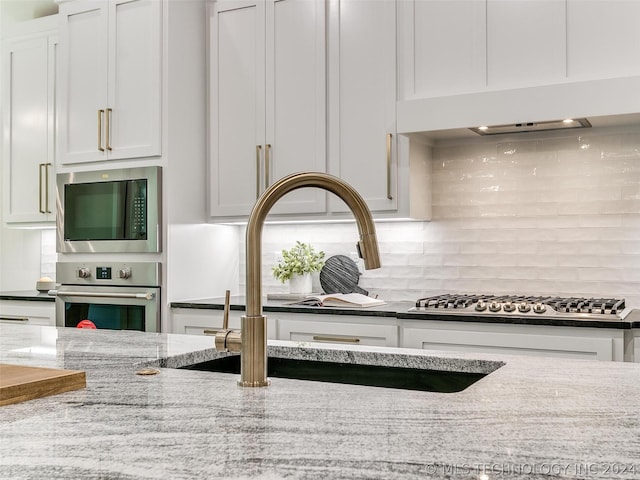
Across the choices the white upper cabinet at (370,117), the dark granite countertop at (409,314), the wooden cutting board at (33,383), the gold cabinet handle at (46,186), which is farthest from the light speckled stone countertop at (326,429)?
the gold cabinet handle at (46,186)

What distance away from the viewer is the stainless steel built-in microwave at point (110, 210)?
11.9ft

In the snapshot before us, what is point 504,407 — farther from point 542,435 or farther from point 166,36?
point 166,36

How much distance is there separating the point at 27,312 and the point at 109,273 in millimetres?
720

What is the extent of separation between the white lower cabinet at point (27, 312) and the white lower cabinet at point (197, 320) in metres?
0.89

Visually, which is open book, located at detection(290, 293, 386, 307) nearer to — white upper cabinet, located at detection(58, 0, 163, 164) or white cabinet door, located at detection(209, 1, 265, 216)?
white cabinet door, located at detection(209, 1, 265, 216)

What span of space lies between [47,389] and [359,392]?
1.82 ft

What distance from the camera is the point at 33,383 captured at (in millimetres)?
1213

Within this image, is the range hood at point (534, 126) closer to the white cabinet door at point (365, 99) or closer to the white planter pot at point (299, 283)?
the white cabinet door at point (365, 99)

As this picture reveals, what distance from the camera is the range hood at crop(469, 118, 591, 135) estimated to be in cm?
300

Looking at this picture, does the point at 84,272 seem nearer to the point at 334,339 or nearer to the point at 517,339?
the point at 334,339

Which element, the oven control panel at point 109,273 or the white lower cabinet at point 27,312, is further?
the white lower cabinet at point 27,312

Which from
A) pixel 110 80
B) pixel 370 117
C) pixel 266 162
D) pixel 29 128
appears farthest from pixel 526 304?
pixel 29 128

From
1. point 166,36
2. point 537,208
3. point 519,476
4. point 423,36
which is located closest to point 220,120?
point 166,36

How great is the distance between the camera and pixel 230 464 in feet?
2.75
